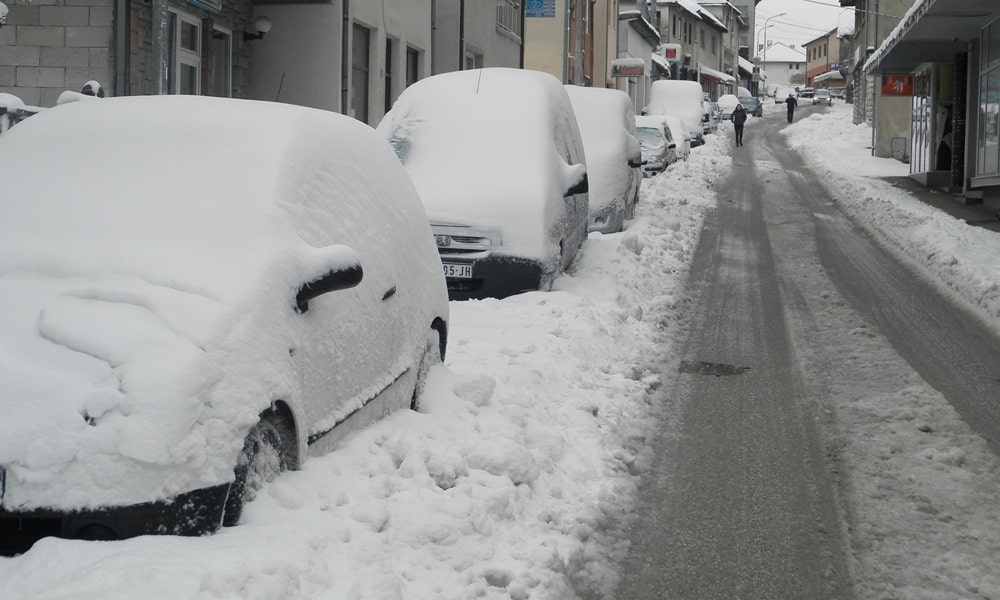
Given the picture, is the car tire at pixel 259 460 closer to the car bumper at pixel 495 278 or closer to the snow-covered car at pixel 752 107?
the car bumper at pixel 495 278

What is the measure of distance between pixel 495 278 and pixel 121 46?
7.25m

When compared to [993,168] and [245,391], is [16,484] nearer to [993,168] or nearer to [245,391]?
[245,391]

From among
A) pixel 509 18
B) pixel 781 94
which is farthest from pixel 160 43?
pixel 781 94

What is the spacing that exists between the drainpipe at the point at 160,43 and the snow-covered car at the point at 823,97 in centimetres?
8213

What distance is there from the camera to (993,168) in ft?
66.7

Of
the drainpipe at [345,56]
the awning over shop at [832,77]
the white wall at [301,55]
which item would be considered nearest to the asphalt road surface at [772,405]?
the drainpipe at [345,56]

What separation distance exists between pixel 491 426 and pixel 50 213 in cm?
232

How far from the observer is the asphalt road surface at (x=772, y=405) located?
4438mm

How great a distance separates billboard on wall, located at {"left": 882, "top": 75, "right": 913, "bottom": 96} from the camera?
31.8 meters

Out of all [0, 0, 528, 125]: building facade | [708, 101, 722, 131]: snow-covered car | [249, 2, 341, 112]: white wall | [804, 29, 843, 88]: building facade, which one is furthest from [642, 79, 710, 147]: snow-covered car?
[804, 29, 843, 88]: building facade

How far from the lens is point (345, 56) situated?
19.8 m

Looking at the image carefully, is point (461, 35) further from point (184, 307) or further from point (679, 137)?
point (184, 307)

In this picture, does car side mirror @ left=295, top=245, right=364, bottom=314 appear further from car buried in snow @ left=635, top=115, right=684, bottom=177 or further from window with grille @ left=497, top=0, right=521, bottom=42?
window with grille @ left=497, top=0, right=521, bottom=42

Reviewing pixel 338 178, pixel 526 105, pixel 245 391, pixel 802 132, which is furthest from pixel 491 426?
pixel 802 132
